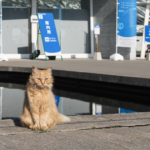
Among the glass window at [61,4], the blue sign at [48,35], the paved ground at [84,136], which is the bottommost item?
the paved ground at [84,136]

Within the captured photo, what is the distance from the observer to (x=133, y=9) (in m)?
18.0

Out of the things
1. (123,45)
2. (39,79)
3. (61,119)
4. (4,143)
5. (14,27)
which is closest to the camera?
(4,143)

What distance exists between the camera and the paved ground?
11.2ft

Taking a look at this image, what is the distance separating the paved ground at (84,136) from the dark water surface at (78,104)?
2.13m

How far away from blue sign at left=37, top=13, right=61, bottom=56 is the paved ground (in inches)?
475

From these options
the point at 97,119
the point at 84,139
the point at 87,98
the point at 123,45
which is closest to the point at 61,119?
the point at 97,119

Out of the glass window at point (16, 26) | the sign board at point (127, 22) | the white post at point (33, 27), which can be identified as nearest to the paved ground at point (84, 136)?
the sign board at point (127, 22)

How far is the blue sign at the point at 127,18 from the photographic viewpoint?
58.5 feet

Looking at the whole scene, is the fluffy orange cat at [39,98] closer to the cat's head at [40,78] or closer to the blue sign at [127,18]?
the cat's head at [40,78]

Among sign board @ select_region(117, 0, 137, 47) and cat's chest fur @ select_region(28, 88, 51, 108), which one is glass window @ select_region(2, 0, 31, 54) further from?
cat's chest fur @ select_region(28, 88, 51, 108)

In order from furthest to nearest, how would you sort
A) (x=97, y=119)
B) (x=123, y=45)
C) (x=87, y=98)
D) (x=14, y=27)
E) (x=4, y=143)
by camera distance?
(x=14, y=27) < (x=123, y=45) < (x=87, y=98) < (x=97, y=119) < (x=4, y=143)

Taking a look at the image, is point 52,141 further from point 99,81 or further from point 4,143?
point 99,81

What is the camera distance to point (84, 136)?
12.6 ft

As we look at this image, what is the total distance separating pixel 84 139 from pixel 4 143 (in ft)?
2.55
